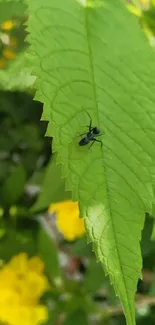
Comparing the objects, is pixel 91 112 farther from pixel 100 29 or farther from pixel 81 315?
pixel 81 315

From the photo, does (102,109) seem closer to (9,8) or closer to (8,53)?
(9,8)

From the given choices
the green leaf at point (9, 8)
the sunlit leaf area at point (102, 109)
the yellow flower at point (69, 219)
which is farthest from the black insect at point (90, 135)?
the yellow flower at point (69, 219)

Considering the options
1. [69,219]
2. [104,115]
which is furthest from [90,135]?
[69,219]

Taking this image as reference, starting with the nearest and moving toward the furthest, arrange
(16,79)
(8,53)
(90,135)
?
(90,135)
(16,79)
(8,53)

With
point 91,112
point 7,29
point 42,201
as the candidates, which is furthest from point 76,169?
point 7,29

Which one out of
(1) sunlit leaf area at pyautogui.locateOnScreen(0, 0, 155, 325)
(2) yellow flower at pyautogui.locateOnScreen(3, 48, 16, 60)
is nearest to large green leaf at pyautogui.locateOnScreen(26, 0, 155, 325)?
(1) sunlit leaf area at pyautogui.locateOnScreen(0, 0, 155, 325)
